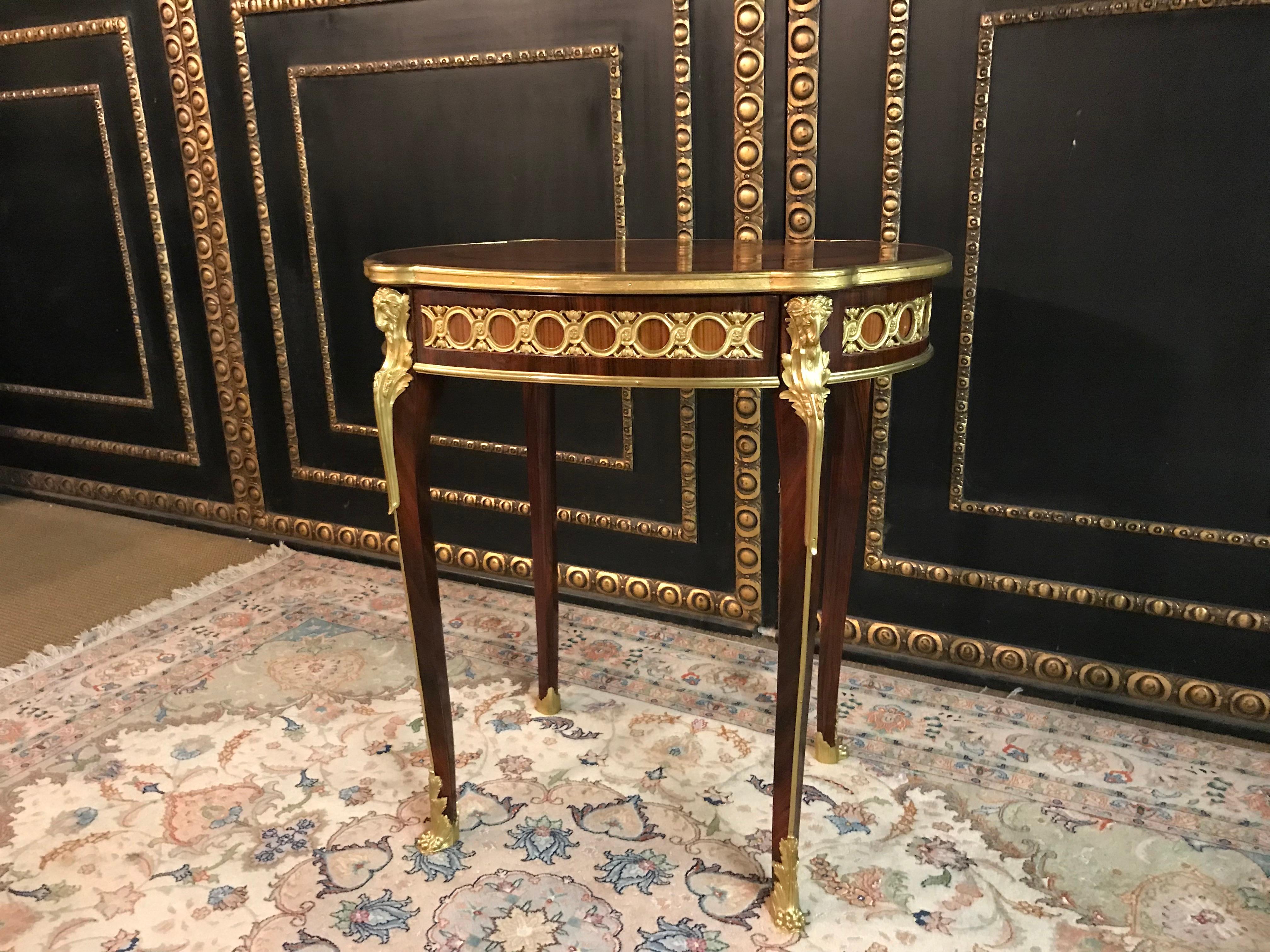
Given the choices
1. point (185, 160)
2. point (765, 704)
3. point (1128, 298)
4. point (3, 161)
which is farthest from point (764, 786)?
point (3, 161)

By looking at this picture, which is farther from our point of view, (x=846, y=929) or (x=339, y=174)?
(x=339, y=174)

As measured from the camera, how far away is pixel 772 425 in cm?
184

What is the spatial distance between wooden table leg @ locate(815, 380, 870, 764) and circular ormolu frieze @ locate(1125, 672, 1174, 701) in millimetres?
576

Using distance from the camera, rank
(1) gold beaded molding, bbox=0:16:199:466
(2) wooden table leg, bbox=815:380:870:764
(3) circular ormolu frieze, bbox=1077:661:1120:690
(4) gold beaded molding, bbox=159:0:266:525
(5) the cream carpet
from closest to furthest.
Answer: (2) wooden table leg, bbox=815:380:870:764 → (3) circular ormolu frieze, bbox=1077:661:1120:690 → (5) the cream carpet → (4) gold beaded molding, bbox=159:0:266:525 → (1) gold beaded molding, bbox=0:16:199:466

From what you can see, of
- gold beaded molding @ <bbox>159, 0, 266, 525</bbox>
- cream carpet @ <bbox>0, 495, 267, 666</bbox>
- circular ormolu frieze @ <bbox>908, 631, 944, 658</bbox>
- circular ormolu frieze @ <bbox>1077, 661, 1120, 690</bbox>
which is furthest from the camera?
gold beaded molding @ <bbox>159, 0, 266, 525</bbox>

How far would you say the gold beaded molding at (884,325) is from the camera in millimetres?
1070

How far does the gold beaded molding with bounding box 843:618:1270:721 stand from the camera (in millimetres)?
1601

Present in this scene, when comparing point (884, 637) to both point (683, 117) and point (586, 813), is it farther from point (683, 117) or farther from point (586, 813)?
point (683, 117)

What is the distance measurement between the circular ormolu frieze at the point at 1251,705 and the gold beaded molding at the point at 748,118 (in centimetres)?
116

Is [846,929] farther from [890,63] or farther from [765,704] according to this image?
[890,63]

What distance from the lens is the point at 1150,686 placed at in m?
1.65

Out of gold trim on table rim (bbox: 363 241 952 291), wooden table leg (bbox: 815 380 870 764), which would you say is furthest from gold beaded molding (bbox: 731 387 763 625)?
gold trim on table rim (bbox: 363 241 952 291)

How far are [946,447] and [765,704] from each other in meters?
0.59

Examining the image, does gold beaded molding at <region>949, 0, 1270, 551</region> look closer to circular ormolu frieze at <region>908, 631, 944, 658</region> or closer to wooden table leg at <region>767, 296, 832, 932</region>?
circular ormolu frieze at <region>908, 631, 944, 658</region>
